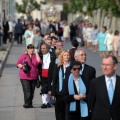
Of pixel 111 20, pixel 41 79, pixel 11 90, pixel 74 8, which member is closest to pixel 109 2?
pixel 111 20

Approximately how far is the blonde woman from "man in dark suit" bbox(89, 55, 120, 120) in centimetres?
290

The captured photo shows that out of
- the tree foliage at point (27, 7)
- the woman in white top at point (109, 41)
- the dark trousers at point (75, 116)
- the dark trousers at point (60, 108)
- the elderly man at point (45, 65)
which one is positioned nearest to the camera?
the dark trousers at point (75, 116)

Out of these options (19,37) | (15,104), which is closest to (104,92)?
(15,104)

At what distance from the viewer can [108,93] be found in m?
8.13

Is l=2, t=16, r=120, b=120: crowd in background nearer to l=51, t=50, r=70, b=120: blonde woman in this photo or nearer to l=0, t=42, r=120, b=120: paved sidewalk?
l=51, t=50, r=70, b=120: blonde woman

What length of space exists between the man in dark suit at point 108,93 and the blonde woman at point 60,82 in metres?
2.90

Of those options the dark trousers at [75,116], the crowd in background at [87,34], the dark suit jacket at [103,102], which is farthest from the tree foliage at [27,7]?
the dark suit jacket at [103,102]

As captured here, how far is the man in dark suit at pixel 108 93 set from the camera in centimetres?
809

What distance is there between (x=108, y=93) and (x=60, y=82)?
319cm

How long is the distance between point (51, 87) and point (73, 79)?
2438 millimetres

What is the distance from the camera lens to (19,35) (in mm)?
44531

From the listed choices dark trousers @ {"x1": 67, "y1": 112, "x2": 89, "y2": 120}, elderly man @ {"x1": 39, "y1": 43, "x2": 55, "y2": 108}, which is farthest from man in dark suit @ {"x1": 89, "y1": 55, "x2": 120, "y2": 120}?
elderly man @ {"x1": 39, "y1": 43, "x2": 55, "y2": 108}

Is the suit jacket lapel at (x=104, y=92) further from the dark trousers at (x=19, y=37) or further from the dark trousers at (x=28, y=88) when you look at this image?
the dark trousers at (x=19, y=37)

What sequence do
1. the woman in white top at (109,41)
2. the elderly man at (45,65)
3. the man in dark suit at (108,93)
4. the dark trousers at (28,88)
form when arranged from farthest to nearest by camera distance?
the woman in white top at (109,41)
the dark trousers at (28,88)
the elderly man at (45,65)
the man in dark suit at (108,93)
